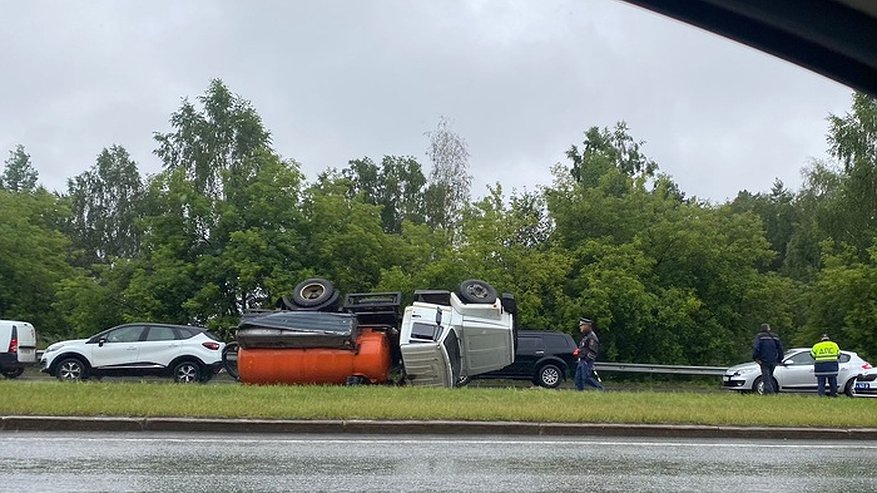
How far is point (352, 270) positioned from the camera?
116 ft

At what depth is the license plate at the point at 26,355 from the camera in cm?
2494

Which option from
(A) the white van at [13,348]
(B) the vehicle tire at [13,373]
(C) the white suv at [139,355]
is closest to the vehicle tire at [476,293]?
(C) the white suv at [139,355]

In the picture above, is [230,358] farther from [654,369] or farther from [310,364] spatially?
[654,369]

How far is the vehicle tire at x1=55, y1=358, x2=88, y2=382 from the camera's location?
23.5 metres

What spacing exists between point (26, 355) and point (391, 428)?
1501 cm

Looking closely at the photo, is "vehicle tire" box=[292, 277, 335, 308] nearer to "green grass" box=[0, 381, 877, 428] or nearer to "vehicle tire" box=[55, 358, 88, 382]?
"green grass" box=[0, 381, 877, 428]

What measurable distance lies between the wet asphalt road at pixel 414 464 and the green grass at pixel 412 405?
828 mm

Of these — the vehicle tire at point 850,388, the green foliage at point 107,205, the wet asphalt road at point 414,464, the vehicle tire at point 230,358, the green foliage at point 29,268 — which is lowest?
the wet asphalt road at point 414,464

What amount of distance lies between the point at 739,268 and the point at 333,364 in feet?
75.1

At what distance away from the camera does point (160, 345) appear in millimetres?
23719

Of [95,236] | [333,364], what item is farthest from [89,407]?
[95,236]

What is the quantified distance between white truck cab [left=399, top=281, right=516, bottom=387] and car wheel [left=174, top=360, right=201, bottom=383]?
5718 millimetres

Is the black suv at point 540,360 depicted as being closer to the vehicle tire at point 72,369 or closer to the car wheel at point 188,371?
the car wheel at point 188,371

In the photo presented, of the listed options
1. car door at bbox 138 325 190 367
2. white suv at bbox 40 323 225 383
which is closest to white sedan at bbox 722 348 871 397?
white suv at bbox 40 323 225 383
